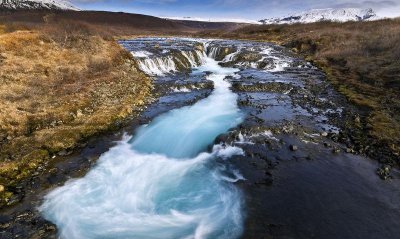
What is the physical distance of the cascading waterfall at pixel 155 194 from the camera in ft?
36.9

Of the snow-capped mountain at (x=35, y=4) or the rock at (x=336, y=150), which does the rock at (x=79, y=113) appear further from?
the snow-capped mountain at (x=35, y=4)

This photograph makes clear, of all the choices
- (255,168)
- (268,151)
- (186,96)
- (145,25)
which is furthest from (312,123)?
(145,25)

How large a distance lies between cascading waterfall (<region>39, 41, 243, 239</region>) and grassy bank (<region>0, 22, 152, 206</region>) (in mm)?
2345

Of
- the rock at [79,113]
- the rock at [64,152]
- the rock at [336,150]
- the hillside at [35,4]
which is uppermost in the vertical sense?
the hillside at [35,4]

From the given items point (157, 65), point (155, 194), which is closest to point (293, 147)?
point (155, 194)

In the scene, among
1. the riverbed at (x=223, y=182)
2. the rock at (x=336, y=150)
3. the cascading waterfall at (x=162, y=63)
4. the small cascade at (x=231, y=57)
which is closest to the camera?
the riverbed at (x=223, y=182)

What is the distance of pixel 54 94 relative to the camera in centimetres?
2188

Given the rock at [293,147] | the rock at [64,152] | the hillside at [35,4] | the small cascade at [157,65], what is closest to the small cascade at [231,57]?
the small cascade at [157,65]

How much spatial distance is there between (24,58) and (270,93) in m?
19.6

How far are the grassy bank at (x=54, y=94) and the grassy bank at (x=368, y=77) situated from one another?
14554mm

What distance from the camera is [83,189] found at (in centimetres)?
1340

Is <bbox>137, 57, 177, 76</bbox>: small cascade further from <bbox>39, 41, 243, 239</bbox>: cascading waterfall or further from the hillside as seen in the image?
the hillside

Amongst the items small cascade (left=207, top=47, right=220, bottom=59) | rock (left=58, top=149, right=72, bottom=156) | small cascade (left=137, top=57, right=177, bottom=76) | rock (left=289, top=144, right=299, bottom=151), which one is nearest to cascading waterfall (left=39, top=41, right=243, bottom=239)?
rock (left=58, top=149, right=72, bottom=156)

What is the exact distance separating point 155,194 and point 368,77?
84.8 ft
